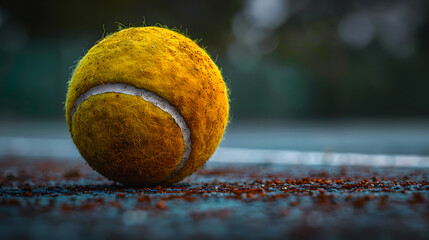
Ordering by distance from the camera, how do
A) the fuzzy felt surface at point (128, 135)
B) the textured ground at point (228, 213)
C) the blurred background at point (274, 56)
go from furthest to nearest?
the blurred background at point (274, 56)
the fuzzy felt surface at point (128, 135)
the textured ground at point (228, 213)

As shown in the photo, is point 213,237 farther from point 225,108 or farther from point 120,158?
point 225,108

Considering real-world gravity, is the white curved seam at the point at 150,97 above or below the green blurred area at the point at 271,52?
below

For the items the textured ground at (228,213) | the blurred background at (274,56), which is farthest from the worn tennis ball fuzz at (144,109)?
the blurred background at (274,56)

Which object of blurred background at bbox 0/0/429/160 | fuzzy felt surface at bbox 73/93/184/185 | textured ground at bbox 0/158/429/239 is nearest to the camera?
textured ground at bbox 0/158/429/239

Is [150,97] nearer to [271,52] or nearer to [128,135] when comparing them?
[128,135]

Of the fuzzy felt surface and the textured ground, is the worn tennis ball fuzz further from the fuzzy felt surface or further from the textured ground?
the textured ground

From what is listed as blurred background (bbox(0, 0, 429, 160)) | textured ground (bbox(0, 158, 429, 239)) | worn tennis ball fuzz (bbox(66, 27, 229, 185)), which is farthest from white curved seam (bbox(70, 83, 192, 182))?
Answer: blurred background (bbox(0, 0, 429, 160))

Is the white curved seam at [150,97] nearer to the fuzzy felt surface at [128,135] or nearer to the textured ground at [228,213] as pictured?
the fuzzy felt surface at [128,135]
